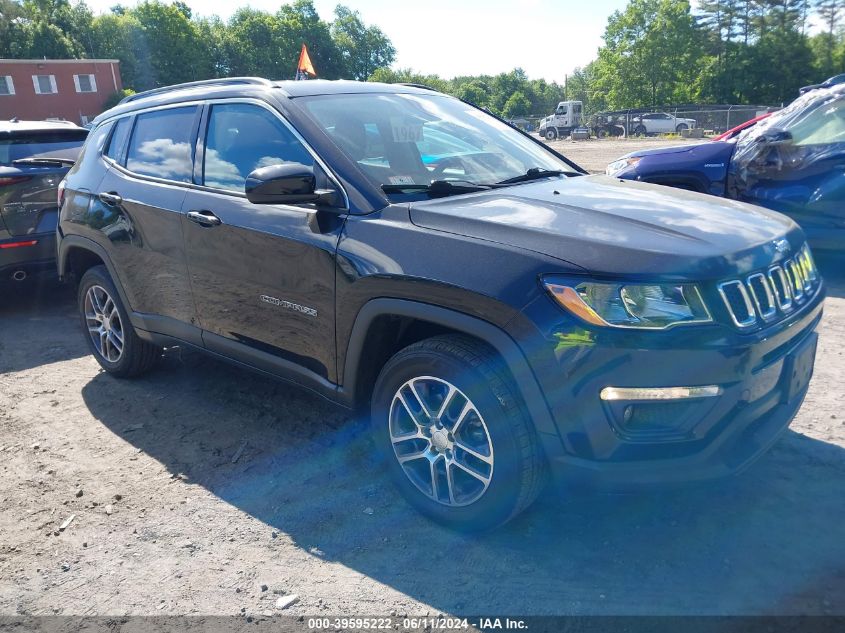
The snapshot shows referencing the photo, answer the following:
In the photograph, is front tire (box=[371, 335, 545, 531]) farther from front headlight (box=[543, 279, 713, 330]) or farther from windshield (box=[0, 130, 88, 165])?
windshield (box=[0, 130, 88, 165])

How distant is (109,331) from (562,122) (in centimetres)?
5104

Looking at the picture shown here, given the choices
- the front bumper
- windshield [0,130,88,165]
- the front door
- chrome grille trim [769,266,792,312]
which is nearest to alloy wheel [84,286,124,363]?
the front door

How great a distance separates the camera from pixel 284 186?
2990 millimetres

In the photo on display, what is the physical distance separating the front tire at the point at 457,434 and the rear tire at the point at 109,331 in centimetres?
229

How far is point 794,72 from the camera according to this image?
2451 inches

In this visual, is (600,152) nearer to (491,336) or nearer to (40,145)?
(40,145)

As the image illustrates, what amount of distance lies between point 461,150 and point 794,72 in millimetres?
70521

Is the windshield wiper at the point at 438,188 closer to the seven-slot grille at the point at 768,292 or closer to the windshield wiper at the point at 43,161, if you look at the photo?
the seven-slot grille at the point at 768,292

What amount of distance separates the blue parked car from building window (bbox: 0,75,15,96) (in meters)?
56.0

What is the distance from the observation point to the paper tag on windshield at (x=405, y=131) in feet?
11.5

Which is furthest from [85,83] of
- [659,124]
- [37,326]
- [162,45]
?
[37,326]

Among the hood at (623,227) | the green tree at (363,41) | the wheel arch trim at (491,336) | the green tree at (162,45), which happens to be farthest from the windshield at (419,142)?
the green tree at (363,41)

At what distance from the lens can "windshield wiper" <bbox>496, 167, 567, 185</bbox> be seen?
11.5 ft

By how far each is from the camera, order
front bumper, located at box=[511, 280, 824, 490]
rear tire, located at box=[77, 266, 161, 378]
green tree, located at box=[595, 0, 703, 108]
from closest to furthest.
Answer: front bumper, located at box=[511, 280, 824, 490] < rear tire, located at box=[77, 266, 161, 378] < green tree, located at box=[595, 0, 703, 108]
